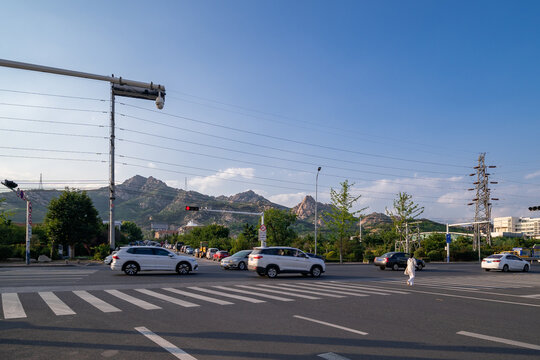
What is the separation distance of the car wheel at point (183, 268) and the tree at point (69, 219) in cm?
3082

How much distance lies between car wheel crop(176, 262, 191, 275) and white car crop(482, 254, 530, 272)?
24255 millimetres

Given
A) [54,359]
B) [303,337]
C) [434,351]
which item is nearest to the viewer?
[54,359]

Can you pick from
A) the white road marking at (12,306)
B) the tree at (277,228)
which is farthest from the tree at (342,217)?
the white road marking at (12,306)

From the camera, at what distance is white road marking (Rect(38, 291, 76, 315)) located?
386 inches

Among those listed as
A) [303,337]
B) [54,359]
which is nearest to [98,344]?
[54,359]

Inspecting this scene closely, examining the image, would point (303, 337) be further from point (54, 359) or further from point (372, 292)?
point (372, 292)

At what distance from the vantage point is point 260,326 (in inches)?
328

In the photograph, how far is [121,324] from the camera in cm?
839

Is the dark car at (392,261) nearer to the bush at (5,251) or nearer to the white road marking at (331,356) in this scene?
the white road marking at (331,356)

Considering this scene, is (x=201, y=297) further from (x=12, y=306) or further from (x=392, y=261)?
(x=392, y=261)

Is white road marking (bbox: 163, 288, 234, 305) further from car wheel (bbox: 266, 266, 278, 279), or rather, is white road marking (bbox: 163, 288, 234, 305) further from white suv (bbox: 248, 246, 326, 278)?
car wheel (bbox: 266, 266, 278, 279)

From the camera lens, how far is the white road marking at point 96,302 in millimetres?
10227

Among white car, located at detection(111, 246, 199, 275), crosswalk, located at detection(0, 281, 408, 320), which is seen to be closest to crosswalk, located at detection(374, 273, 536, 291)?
crosswalk, located at detection(0, 281, 408, 320)

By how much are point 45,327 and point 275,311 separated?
531 cm
